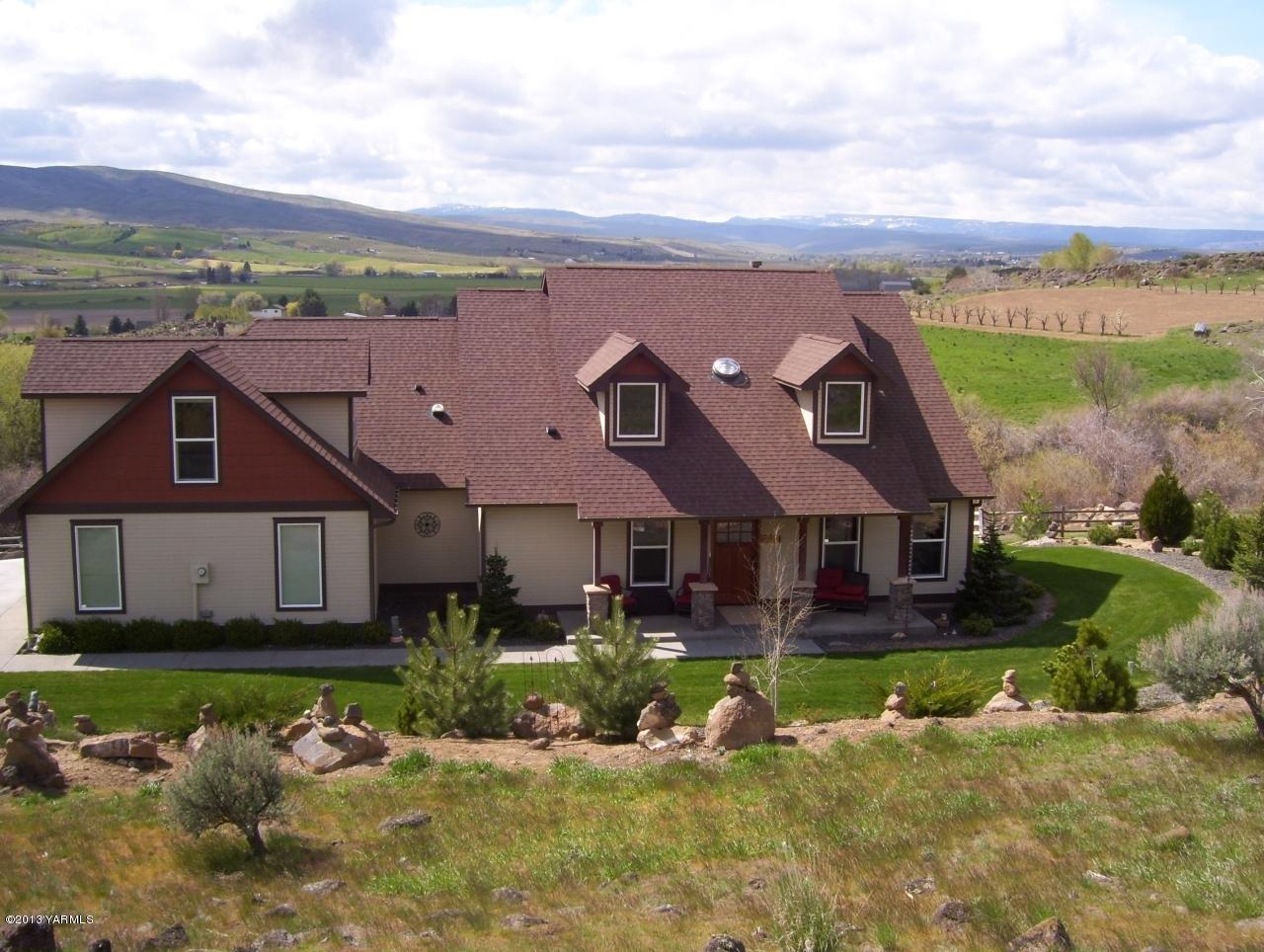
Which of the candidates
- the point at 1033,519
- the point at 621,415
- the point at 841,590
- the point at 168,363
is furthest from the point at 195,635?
the point at 1033,519

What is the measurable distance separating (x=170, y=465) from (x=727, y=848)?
51.3ft

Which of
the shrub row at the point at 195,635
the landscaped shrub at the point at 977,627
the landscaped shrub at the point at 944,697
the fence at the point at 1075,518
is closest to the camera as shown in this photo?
the landscaped shrub at the point at 944,697

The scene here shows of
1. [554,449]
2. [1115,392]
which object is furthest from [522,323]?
[1115,392]

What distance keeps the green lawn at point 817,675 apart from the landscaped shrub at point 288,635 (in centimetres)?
165

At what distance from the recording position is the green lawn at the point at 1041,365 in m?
54.1

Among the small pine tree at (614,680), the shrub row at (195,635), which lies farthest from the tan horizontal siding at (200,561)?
the small pine tree at (614,680)

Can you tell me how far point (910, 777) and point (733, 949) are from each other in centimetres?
565

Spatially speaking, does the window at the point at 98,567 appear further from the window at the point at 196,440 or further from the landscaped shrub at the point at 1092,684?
the landscaped shrub at the point at 1092,684

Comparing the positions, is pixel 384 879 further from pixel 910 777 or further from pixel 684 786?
pixel 910 777

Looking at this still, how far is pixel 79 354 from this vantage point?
2389 cm

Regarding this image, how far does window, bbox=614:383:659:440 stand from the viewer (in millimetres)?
25625

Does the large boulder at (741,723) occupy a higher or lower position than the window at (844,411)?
lower

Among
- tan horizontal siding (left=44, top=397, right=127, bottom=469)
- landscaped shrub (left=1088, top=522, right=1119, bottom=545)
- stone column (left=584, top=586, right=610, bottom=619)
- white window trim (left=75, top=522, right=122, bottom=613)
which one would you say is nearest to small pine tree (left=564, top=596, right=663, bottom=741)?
stone column (left=584, top=586, right=610, bottom=619)

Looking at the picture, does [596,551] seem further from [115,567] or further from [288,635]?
[115,567]
